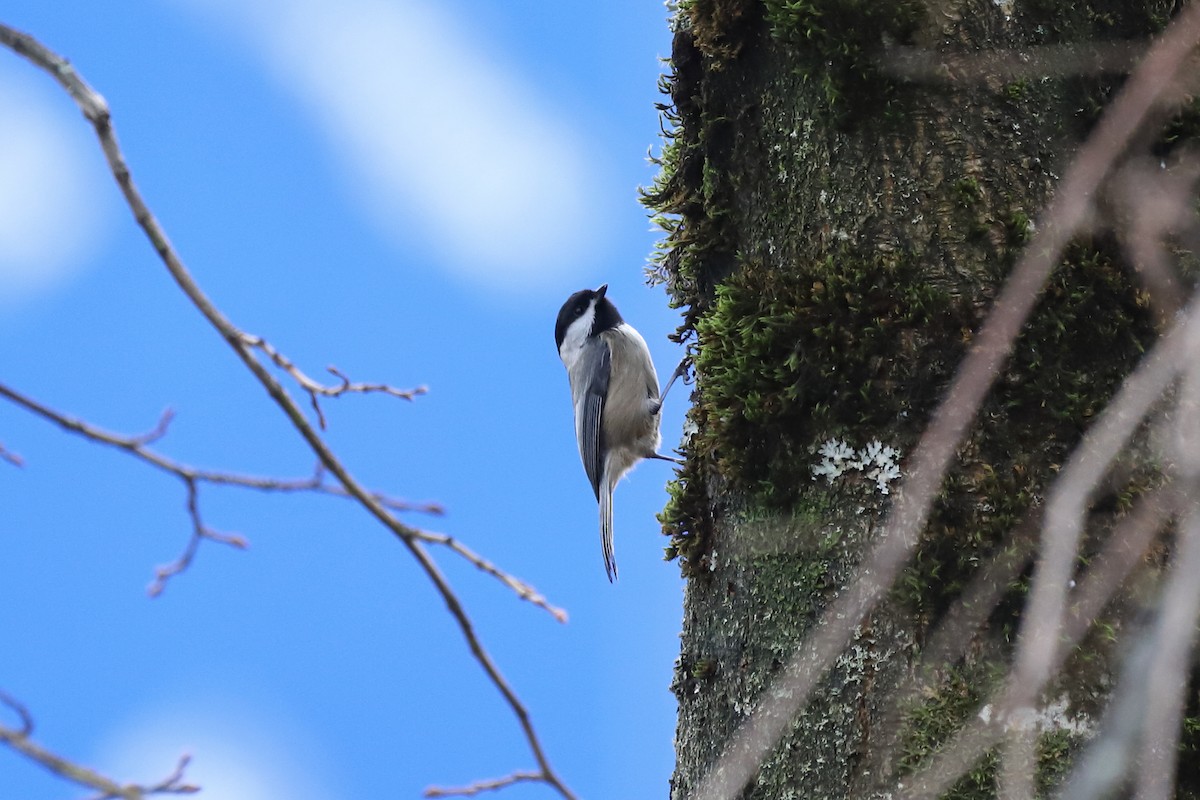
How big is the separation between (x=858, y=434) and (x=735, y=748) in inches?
22.5

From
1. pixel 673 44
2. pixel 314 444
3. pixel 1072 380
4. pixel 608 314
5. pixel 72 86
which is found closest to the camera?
pixel 314 444

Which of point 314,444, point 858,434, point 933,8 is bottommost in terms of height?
point 314,444

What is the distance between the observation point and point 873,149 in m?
2.16

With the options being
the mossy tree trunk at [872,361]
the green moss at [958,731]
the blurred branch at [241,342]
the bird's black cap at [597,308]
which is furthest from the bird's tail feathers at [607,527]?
the blurred branch at [241,342]

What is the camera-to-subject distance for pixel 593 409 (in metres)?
4.64

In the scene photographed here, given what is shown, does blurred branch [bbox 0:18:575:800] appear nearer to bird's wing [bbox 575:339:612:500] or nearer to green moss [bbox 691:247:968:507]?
green moss [bbox 691:247:968:507]

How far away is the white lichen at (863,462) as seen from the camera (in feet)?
6.52

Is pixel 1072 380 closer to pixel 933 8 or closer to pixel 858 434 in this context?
pixel 858 434

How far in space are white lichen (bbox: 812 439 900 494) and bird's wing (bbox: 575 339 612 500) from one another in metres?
2.47

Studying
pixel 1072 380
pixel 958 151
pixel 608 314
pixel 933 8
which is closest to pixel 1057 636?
pixel 1072 380

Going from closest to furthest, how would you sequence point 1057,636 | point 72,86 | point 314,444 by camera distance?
point 314,444, point 72,86, point 1057,636

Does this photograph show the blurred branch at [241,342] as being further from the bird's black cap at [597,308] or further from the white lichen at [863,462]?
the bird's black cap at [597,308]

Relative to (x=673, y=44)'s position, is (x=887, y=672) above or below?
below

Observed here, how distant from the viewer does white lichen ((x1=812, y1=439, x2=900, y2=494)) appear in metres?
1.99
